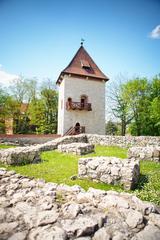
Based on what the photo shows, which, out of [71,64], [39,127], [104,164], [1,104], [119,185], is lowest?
[119,185]

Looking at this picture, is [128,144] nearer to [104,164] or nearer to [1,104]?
[104,164]

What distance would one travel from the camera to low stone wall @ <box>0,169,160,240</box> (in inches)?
108

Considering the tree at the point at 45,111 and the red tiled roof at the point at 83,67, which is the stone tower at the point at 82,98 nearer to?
the red tiled roof at the point at 83,67

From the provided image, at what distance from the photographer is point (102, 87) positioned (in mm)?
26438

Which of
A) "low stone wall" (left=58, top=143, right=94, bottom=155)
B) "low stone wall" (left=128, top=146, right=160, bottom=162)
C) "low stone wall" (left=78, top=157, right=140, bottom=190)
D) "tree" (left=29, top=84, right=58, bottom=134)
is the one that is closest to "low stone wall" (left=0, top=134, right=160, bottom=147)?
"low stone wall" (left=58, top=143, right=94, bottom=155)

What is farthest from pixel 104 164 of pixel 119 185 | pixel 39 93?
pixel 39 93

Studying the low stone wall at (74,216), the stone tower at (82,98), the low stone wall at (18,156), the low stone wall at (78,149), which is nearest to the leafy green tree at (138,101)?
the stone tower at (82,98)

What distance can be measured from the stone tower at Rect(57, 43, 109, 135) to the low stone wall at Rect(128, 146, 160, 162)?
14.1 m

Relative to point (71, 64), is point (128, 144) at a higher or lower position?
lower

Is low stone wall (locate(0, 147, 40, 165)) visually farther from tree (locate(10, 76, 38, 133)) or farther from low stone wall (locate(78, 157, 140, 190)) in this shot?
tree (locate(10, 76, 38, 133))

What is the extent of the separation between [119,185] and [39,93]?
28039 mm

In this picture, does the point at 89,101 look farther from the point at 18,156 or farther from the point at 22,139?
the point at 18,156

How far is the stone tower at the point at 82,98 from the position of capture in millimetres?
24234

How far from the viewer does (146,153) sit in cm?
977
